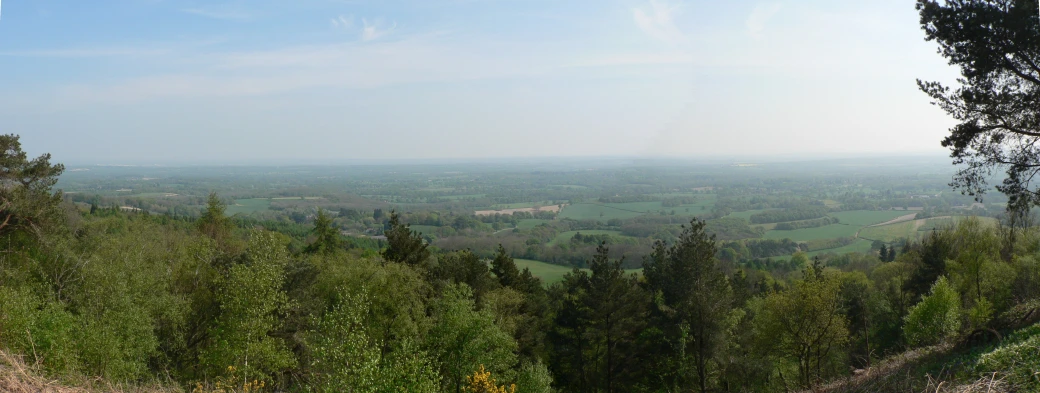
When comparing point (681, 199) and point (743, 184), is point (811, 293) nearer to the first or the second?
point (681, 199)

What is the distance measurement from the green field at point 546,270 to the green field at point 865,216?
5300 centimetres

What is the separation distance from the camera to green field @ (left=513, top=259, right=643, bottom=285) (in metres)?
49.0

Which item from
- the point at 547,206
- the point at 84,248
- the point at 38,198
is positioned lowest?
the point at 547,206

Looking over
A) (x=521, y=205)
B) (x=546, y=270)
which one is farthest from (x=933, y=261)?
(x=521, y=205)

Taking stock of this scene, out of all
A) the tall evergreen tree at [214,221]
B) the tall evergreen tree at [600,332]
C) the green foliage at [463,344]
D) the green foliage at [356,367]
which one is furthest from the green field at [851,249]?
the green foliage at [356,367]

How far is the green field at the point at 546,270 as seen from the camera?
49.0 m

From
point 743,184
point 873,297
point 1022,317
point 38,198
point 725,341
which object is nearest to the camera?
point 1022,317

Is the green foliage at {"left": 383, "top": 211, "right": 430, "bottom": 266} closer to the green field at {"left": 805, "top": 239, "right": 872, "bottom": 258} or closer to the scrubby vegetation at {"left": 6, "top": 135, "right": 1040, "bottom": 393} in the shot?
the scrubby vegetation at {"left": 6, "top": 135, "right": 1040, "bottom": 393}

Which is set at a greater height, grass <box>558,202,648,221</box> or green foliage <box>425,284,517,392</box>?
green foliage <box>425,284,517,392</box>

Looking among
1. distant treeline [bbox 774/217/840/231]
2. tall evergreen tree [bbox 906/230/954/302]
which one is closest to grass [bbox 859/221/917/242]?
distant treeline [bbox 774/217/840/231]

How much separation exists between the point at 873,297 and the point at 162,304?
34.8 m

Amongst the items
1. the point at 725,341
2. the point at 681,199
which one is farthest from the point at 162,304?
the point at 681,199

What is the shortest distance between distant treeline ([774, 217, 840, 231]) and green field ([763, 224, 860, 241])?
5.73 feet

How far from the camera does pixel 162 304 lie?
1664 cm
